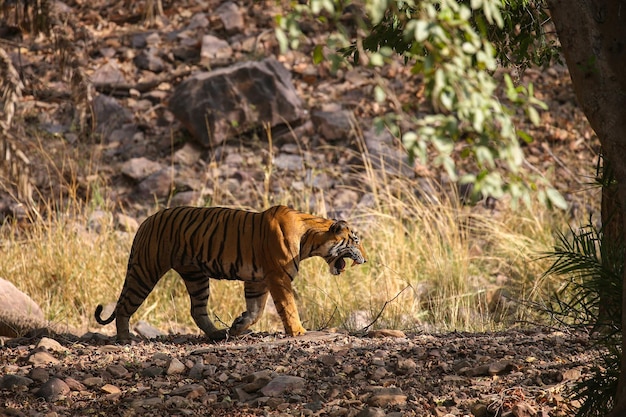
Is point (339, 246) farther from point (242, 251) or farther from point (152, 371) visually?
point (152, 371)

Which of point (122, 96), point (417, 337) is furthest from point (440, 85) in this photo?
point (122, 96)

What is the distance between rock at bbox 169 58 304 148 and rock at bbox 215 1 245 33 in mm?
1875

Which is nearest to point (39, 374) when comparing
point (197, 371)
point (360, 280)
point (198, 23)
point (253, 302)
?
point (197, 371)

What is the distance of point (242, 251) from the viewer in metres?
5.20

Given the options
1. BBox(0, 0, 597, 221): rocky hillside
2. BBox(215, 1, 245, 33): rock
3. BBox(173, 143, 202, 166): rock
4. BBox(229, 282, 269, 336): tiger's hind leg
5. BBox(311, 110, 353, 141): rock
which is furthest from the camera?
BBox(215, 1, 245, 33): rock

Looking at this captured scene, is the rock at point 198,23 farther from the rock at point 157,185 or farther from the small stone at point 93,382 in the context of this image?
the small stone at point 93,382

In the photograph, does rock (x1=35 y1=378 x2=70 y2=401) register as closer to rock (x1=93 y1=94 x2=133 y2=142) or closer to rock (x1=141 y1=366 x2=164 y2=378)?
rock (x1=141 y1=366 x2=164 y2=378)

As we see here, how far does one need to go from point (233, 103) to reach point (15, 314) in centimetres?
552

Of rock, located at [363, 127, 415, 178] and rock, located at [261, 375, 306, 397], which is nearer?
rock, located at [261, 375, 306, 397]

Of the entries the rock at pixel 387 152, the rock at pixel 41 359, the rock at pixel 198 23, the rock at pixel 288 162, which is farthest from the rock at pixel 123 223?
the rock at pixel 198 23

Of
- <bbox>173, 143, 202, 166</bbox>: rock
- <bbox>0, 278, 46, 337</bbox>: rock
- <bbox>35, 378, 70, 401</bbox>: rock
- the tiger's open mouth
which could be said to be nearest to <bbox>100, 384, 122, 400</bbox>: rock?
<bbox>35, 378, 70, 401</bbox>: rock

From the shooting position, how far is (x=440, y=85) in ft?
7.00

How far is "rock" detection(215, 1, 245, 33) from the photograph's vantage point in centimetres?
1297

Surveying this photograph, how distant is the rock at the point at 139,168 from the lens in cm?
1075
